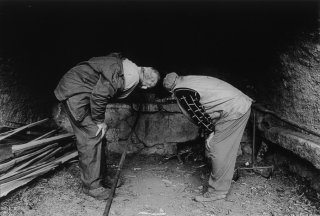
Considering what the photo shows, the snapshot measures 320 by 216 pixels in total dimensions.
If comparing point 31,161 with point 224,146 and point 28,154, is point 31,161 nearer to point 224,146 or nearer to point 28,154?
point 28,154

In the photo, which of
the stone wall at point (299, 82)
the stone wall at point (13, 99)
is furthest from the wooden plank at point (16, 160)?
the stone wall at point (299, 82)

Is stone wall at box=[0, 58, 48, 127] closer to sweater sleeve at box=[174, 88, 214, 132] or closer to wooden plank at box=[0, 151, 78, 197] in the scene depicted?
wooden plank at box=[0, 151, 78, 197]

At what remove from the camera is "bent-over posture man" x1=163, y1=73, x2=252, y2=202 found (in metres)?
3.87

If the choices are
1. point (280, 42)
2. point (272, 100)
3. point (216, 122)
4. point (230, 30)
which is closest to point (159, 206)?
point (216, 122)

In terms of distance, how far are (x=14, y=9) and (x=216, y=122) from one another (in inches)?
117

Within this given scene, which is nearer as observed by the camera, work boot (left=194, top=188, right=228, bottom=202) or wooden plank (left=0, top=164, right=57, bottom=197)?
wooden plank (left=0, top=164, right=57, bottom=197)

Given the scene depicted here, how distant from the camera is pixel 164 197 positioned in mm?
4227

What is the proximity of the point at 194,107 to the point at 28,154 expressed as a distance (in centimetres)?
227

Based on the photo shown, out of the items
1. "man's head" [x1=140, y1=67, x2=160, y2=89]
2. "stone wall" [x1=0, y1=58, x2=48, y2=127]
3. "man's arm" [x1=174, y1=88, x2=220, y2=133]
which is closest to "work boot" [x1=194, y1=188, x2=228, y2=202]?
"man's arm" [x1=174, y1=88, x2=220, y2=133]

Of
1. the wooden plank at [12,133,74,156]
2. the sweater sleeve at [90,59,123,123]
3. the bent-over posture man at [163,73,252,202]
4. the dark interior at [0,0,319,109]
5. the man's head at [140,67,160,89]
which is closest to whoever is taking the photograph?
the sweater sleeve at [90,59,123,123]

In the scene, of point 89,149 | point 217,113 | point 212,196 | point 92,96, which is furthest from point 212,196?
point 92,96

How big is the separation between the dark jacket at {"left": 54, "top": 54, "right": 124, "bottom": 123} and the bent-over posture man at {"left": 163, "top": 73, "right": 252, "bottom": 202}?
663 millimetres

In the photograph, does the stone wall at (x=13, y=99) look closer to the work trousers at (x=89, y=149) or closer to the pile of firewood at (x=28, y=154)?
the pile of firewood at (x=28, y=154)

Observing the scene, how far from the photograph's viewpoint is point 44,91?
214 inches
